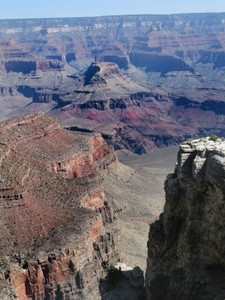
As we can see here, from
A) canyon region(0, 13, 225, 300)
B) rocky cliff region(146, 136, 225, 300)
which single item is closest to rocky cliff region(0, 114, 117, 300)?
canyon region(0, 13, 225, 300)

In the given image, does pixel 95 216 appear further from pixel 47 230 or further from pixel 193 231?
pixel 193 231

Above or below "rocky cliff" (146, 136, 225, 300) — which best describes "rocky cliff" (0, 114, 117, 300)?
below

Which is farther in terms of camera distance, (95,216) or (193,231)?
(95,216)

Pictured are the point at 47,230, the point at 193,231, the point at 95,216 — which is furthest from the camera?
the point at 95,216

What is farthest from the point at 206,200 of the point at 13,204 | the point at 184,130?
the point at 184,130

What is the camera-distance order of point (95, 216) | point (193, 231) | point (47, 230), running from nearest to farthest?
1. point (193, 231)
2. point (47, 230)
3. point (95, 216)

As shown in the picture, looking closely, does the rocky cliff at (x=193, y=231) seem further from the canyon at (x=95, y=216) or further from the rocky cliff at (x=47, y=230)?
the rocky cliff at (x=47, y=230)

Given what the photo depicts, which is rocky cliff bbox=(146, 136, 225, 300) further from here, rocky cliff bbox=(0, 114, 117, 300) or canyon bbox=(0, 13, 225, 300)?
rocky cliff bbox=(0, 114, 117, 300)

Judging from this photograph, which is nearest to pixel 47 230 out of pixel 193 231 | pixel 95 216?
pixel 95 216
